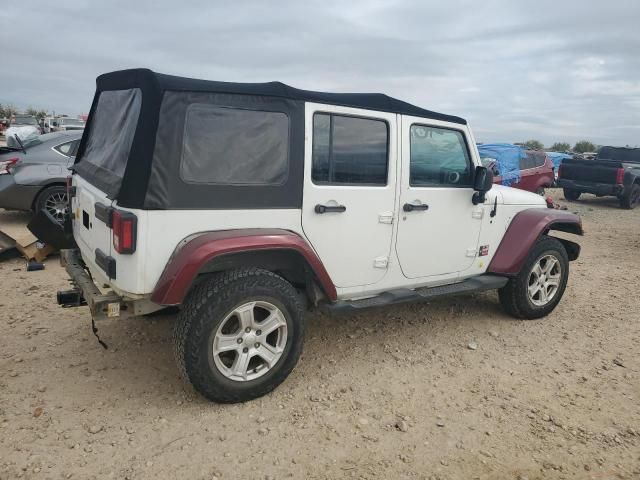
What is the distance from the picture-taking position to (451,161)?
13.3ft

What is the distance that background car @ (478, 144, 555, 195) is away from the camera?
12.4m

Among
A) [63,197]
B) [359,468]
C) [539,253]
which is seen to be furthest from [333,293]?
[63,197]

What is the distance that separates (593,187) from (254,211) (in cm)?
1378

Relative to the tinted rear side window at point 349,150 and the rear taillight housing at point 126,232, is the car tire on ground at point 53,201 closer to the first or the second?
the rear taillight housing at point 126,232

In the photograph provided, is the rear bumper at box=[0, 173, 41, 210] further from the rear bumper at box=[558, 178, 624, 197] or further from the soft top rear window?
the rear bumper at box=[558, 178, 624, 197]

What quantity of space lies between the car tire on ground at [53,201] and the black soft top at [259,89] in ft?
12.0

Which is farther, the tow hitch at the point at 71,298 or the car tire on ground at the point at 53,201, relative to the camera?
the car tire on ground at the point at 53,201

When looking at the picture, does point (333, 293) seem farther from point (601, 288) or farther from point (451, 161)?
point (601, 288)

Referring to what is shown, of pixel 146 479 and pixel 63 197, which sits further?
pixel 63 197

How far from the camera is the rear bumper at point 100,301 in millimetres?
2855

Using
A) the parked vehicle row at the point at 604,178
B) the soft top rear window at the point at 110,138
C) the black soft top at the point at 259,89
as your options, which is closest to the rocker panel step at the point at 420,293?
the black soft top at the point at 259,89

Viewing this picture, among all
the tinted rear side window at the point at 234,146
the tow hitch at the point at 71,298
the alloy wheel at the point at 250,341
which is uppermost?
the tinted rear side window at the point at 234,146

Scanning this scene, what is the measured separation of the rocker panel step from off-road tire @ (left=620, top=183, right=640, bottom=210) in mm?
11954

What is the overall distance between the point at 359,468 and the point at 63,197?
6017 millimetres
